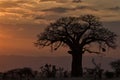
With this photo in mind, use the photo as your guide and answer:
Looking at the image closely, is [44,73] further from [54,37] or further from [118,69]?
[118,69]

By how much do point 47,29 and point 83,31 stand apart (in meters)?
4.17

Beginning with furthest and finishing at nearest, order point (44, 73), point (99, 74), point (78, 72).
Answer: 1. point (78, 72)
2. point (44, 73)
3. point (99, 74)

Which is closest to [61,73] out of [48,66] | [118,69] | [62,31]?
[48,66]

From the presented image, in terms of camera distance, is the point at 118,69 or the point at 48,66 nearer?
the point at 48,66

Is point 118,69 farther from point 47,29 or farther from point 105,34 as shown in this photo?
point 47,29

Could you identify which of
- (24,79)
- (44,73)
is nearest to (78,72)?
(44,73)

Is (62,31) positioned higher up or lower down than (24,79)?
higher up

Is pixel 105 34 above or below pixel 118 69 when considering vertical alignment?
above

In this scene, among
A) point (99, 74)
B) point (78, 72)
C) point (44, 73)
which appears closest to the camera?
point (99, 74)

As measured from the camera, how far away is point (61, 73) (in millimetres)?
57188

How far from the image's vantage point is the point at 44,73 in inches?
2237

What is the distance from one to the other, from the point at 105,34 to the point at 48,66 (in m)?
7.91

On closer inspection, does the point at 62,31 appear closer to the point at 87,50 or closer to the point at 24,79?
the point at 87,50

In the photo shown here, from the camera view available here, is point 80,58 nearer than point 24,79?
No
